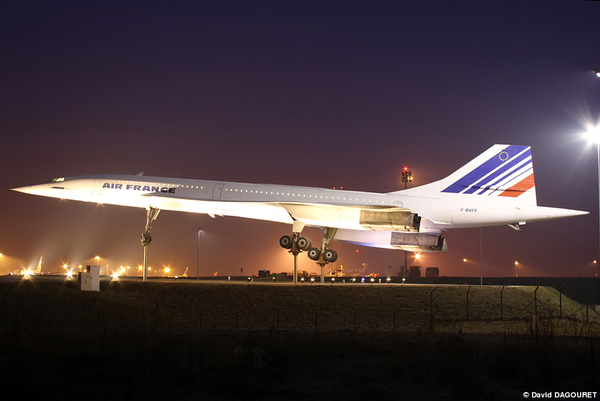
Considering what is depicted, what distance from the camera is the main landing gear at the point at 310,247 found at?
87.4 feet

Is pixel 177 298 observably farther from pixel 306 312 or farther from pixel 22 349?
pixel 22 349

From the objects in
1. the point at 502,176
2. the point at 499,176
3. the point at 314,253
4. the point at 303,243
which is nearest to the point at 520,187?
the point at 502,176

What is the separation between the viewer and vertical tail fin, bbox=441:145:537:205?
24781 mm

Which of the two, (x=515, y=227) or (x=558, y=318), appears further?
(x=515, y=227)

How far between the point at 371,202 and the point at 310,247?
11.3 ft

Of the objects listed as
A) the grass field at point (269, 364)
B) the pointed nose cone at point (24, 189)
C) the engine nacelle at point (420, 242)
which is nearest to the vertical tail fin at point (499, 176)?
the engine nacelle at point (420, 242)

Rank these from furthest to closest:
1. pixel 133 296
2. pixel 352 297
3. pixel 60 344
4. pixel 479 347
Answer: pixel 352 297 < pixel 133 296 < pixel 479 347 < pixel 60 344

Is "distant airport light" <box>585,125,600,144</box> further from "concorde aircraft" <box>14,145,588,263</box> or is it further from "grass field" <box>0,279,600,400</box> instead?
"grass field" <box>0,279,600,400</box>

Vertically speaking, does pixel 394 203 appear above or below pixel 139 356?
above

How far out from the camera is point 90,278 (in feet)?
68.3

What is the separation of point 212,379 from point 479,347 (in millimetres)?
5552

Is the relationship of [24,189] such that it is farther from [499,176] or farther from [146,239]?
[499,176]

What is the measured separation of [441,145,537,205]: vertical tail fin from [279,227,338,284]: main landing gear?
18.0 feet

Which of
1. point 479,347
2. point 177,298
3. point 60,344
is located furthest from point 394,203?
point 60,344
